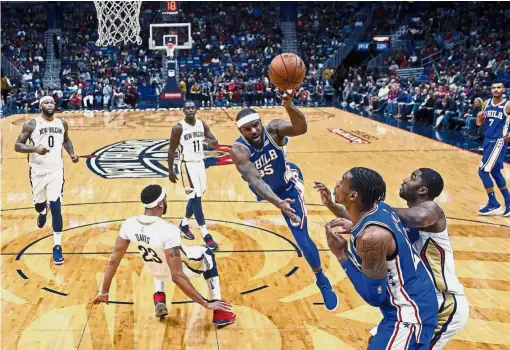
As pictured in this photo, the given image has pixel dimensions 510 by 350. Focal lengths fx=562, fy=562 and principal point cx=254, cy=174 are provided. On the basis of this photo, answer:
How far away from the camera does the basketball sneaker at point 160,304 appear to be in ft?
16.3

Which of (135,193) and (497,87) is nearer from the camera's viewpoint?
(497,87)

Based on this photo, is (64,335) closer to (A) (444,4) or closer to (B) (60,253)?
(B) (60,253)

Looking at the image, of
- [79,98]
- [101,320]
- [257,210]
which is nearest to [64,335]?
[101,320]

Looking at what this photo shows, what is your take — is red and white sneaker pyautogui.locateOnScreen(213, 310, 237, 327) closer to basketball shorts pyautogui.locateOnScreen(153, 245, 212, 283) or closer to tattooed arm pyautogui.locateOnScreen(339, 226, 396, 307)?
basketball shorts pyautogui.locateOnScreen(153, 245, 212, 283)

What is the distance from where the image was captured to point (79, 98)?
24984 millimetres

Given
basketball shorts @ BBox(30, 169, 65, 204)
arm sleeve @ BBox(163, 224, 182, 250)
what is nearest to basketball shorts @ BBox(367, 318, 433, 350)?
arm sleeve @ BBox(163, 224, 182, 250)

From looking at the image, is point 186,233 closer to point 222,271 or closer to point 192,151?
point 192,151

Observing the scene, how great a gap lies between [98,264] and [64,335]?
171cm

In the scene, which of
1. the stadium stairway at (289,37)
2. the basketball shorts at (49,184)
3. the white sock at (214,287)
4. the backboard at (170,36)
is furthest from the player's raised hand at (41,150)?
the stadium stairway at (289,37)

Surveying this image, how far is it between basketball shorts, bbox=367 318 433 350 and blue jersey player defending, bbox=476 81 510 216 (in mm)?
5630

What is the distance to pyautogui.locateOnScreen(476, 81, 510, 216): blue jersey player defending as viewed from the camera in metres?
8.00

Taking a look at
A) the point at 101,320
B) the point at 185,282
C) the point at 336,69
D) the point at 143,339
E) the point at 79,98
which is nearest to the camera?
the point at 185,282

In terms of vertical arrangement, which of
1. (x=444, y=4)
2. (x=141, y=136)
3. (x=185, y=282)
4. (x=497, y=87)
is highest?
(x=444, y=4)

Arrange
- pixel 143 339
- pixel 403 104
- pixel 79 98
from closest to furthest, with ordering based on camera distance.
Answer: pixel 143 339
pixel 403 104
pixel 79 98
